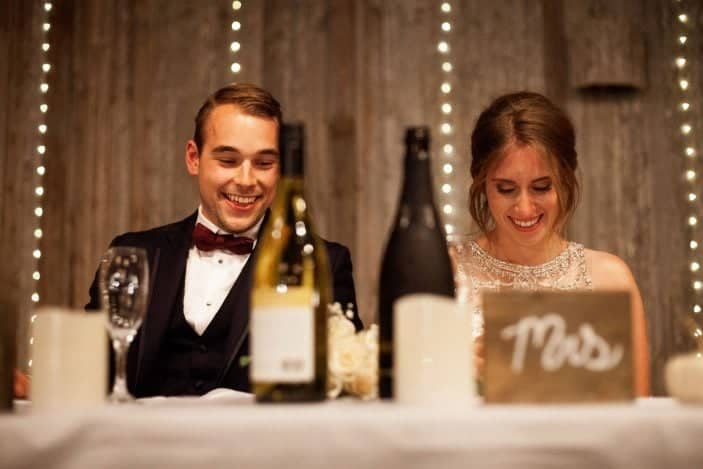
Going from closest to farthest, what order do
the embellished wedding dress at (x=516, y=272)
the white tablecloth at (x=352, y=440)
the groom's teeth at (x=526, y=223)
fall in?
1. the white tablecloth at (x=352, y=440)
2. the groom's teeth at (x=526, y=223)
3. the embellished wedding dress at (x=516, y=272)

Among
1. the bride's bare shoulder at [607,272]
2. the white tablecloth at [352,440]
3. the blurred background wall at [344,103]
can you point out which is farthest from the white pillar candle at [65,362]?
the blurred background wall at [344,103]

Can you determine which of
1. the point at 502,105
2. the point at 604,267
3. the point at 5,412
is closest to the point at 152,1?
the point at 502,105

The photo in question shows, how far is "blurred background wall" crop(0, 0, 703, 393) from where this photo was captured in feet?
10.2

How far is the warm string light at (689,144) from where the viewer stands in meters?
3.08

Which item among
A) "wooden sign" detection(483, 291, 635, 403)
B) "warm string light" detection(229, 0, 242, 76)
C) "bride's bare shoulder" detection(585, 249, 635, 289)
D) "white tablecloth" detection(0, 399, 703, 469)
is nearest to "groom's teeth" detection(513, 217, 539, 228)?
"bride's bare shoulder" detection(585, 249, 635, 289)

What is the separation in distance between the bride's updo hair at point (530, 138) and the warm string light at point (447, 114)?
1.04m

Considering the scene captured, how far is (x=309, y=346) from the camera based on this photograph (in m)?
0.86

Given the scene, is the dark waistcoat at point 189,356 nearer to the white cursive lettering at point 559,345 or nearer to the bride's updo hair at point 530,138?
the bride's updo hair at point 530,138

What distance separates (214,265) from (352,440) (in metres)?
1.49

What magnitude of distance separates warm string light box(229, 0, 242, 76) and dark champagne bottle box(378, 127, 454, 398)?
222 cm

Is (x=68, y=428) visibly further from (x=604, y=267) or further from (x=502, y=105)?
(x=604, y=267)

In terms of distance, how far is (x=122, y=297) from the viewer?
1.03m

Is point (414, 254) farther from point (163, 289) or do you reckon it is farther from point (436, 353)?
point (163, 289)

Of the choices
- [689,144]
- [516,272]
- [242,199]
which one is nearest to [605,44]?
[689,144]
